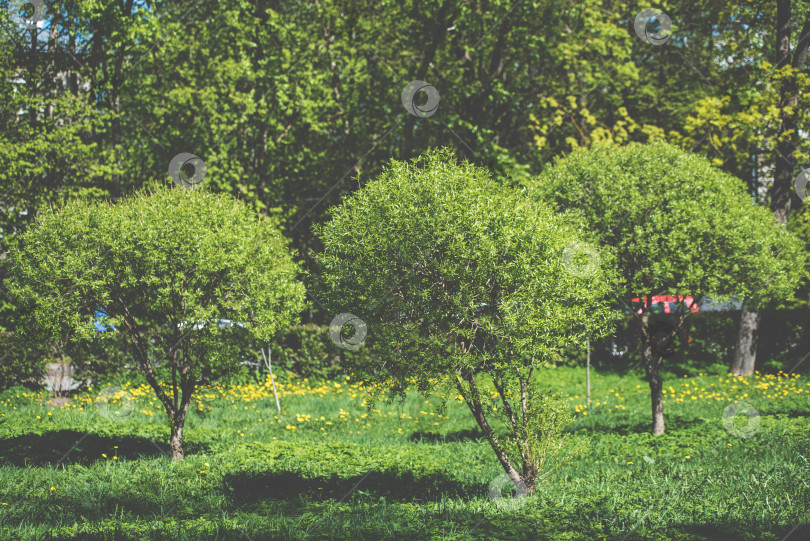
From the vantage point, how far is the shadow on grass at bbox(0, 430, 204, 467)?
34.3 ft

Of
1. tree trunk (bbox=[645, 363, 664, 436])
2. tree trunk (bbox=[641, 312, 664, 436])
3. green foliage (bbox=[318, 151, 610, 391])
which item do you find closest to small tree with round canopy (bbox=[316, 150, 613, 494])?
green foliage (bbox=[318, 151, 610, 391])

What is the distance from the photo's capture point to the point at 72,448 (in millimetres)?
10945

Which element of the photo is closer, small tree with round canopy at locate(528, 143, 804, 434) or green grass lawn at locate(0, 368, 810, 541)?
green grass lawn at locate(0, 368, 810, 541)

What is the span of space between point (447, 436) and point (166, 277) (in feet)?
20.0

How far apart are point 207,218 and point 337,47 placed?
41.7 ft

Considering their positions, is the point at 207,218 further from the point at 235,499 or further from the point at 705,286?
the point at 705,286

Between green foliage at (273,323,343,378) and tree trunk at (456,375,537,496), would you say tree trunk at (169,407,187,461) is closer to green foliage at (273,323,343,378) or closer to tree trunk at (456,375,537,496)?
tree trunk at (456,375,537,496)

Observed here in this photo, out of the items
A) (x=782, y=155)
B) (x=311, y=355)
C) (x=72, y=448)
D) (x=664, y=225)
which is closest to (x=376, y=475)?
(x=72, y=448)

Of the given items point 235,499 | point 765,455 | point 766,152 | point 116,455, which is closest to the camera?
point 235,499

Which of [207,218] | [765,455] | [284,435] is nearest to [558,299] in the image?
[765,455]

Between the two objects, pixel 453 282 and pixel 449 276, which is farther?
pixel 453 282

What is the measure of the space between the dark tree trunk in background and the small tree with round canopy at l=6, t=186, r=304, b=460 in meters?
13.4

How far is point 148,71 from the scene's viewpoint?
20.7 meters

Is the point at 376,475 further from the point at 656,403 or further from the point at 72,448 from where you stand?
the point at 656,403
